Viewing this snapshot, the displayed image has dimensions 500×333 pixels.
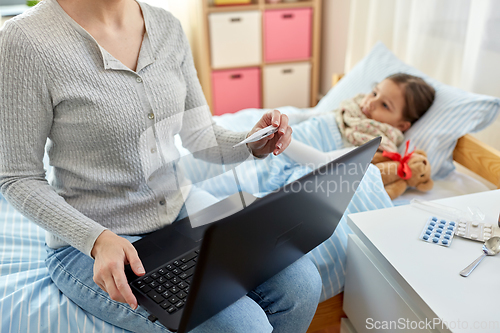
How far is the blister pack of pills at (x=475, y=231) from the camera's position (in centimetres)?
78

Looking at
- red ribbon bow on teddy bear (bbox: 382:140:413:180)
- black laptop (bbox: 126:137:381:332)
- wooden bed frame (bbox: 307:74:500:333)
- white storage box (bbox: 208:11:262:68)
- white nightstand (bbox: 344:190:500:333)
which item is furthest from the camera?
white storage box (bbox: 208:11:262:68)

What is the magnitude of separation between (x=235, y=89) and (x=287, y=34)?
0.49 meters

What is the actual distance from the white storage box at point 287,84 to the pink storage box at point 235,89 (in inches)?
2.9

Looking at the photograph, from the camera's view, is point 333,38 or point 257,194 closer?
point 257,194

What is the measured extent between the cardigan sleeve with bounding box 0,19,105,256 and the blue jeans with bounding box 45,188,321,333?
97 millimetres

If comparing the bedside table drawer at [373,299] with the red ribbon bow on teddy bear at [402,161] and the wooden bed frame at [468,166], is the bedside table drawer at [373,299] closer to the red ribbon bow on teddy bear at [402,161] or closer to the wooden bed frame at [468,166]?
the wooden bed frame at [468,166]

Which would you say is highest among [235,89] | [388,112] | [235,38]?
[235,38]

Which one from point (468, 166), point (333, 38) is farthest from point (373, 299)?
point (333, 38)

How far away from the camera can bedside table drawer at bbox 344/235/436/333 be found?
0.77m

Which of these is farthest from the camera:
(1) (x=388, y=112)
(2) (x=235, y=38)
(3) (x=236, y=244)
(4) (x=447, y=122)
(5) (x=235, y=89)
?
(5) (x=235, y=89)

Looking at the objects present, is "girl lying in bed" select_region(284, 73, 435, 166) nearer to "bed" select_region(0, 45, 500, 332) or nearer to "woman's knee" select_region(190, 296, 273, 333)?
"bed" select_region(0, 45, 500, 332)

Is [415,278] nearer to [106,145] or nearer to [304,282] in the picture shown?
[304,282]

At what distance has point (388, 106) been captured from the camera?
4.93 ft

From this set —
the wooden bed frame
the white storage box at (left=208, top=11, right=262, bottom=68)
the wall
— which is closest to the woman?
the wooden bed frame
